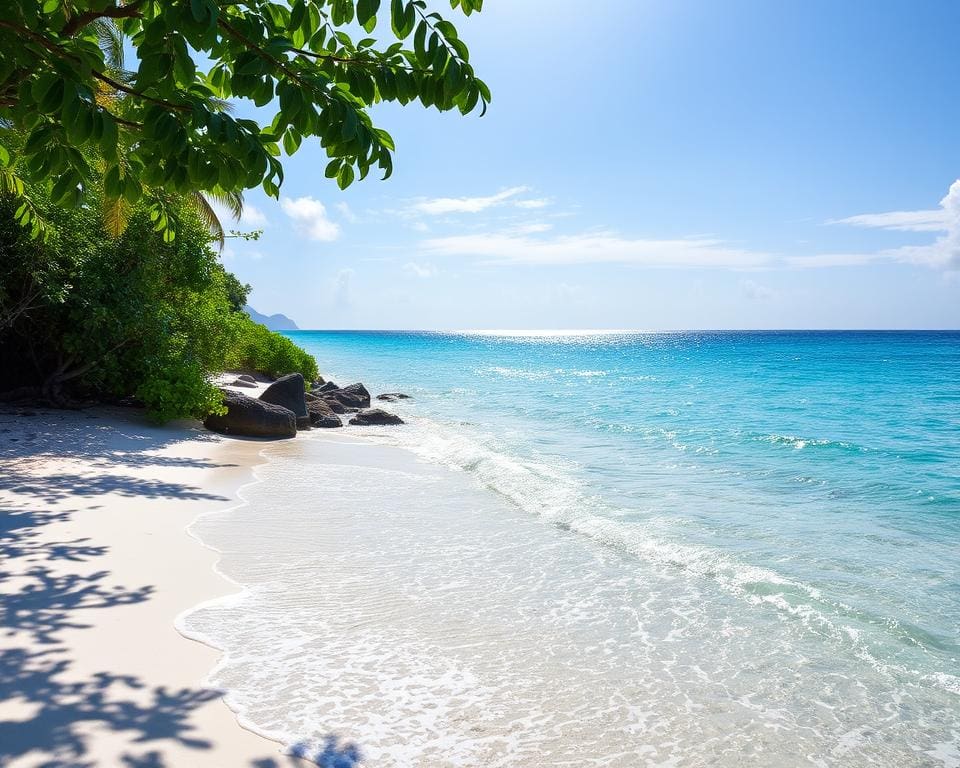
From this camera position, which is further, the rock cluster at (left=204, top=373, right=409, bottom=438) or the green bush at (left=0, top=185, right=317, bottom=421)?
the rock cluster at (left=204, top=373, right=409, bottom=438)

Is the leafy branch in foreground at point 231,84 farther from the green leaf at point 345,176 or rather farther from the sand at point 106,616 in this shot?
the sand at point 106,616

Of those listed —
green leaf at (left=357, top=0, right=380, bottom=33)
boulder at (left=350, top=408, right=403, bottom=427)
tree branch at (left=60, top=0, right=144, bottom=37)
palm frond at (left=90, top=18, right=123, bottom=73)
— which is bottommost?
boulder at (left=350, top=408, right=403, bottom=427)

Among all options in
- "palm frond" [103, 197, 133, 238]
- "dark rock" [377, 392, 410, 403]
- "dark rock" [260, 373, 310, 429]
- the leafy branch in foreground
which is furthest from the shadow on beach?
"dark rock" [377, 392, 410, 403]

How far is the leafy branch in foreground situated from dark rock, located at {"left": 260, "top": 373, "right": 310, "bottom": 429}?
14.9 metres

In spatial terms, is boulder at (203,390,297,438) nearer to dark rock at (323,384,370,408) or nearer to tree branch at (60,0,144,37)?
dark rock at (323,384,370,408)

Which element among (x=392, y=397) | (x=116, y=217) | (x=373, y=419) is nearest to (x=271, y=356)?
(x=392, y=397)

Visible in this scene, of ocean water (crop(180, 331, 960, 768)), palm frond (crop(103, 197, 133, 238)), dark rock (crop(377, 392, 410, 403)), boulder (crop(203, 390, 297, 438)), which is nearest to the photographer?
ocean water (crop(180, 331, 960, 768))

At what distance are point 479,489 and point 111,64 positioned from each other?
21906 mm

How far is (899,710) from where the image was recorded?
4.78 m

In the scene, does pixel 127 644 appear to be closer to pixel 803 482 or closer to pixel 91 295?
pixel 91 295

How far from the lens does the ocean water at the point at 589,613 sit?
429 centimetres

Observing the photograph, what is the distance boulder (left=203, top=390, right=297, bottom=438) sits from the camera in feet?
53.7

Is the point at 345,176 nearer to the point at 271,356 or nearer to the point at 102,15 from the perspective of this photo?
the point at 102,15

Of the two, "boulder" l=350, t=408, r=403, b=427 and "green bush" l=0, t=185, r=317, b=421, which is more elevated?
"green bush" l=0, t=185, r=317, b=421
